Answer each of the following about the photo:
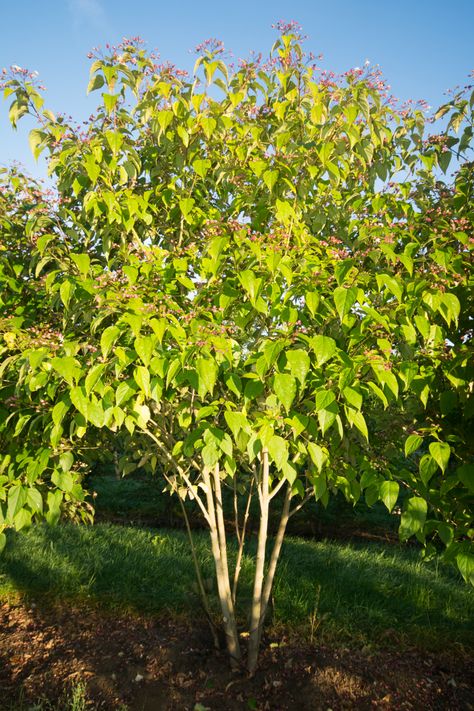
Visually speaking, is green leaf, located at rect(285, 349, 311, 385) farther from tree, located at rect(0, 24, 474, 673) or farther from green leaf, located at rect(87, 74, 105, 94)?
green leaf, located at rect(87, 74, 105, 94)

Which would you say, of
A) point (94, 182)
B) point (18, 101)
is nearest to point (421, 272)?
point (94, 182)

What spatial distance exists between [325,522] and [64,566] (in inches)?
218

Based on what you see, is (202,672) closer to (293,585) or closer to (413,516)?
(293,585)

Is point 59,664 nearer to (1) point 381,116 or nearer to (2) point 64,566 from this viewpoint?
(2) point 64,566

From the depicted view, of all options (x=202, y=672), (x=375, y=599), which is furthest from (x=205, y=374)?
(x=375, y=599)

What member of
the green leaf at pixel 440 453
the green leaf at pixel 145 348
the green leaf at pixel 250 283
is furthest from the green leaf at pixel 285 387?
the green leaf at pixel 440 453

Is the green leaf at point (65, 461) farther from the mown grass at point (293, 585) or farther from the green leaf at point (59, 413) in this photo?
the mown grass at point (293, 585)

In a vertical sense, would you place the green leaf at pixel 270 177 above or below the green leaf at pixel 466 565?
above

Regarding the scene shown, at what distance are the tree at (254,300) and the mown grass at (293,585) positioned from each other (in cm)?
101

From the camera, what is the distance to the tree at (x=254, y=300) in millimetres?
2299

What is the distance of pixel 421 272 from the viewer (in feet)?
8.82

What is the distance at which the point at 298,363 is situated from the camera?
82.9 inches

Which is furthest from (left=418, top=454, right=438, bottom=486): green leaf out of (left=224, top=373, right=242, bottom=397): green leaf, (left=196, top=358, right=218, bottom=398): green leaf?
(left=196, top=358, right=218, bottom=398): green leaf

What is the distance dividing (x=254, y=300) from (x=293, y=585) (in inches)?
135
